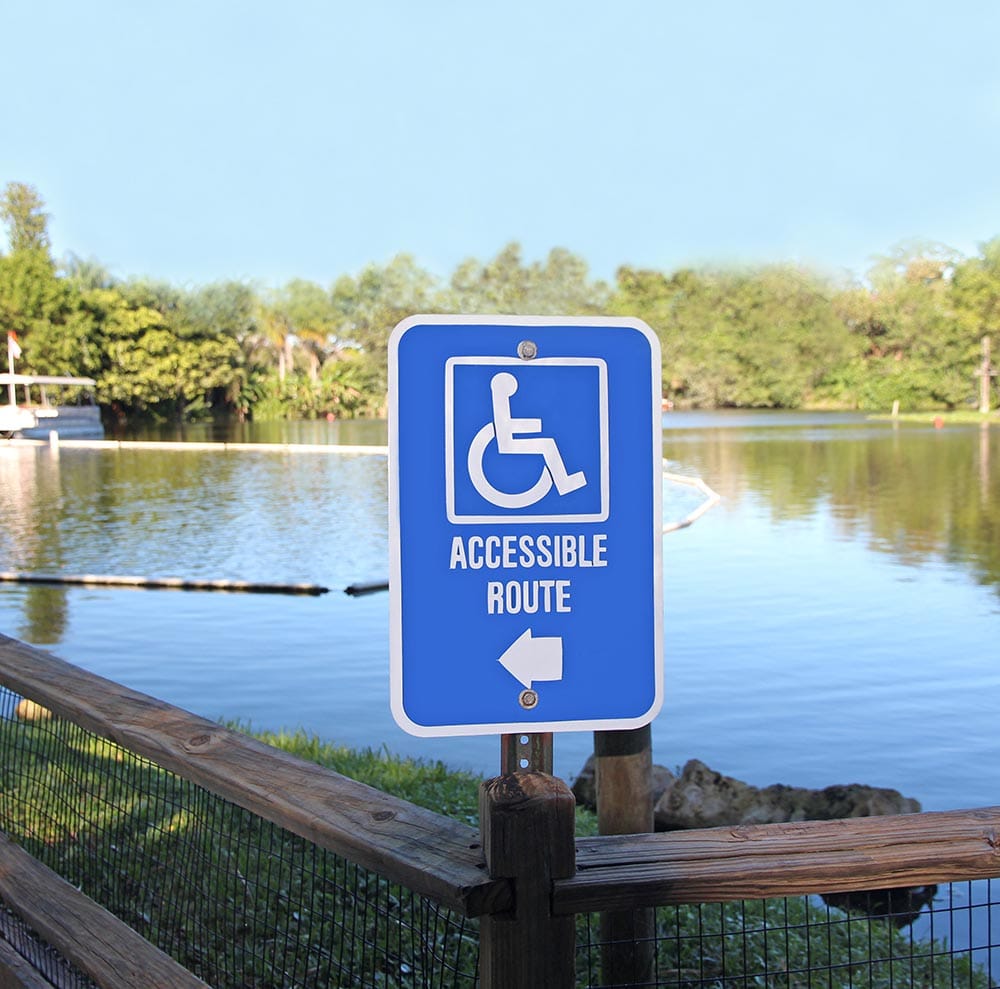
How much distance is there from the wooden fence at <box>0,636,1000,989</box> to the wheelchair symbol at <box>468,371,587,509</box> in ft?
1.02

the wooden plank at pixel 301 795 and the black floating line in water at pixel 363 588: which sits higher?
the wooden plank at pixel 301 795

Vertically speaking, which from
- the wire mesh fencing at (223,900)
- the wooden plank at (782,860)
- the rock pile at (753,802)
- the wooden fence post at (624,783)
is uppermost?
the wooden plank at (782,860)

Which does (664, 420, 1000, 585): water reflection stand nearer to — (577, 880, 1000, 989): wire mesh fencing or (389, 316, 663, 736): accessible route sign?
(577, 880, 1000, 989): wire mesh fencing

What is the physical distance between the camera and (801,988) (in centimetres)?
326

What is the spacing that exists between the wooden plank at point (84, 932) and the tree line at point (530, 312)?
158 feet

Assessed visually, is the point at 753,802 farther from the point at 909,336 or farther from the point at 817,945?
the point at 909,336

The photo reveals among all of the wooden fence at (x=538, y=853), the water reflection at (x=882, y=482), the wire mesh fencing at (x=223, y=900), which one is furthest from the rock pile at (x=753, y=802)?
the water reflection at (x=882, y=482)

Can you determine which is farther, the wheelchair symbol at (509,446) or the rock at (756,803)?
the rock at (756,803)

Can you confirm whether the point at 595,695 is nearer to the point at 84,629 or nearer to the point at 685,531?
the point at 84,629

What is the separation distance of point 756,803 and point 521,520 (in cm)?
327

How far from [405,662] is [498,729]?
13 cm

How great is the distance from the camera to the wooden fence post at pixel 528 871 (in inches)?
55.4

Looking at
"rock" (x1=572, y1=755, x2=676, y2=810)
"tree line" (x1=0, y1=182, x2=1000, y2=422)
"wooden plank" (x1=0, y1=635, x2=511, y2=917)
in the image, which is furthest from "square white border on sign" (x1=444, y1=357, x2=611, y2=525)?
"tree line" (x1=0, y1=182, x2=1000, y2=422)

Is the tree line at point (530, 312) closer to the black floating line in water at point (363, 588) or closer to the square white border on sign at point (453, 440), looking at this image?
the black floating line in water at point (363, 588)
